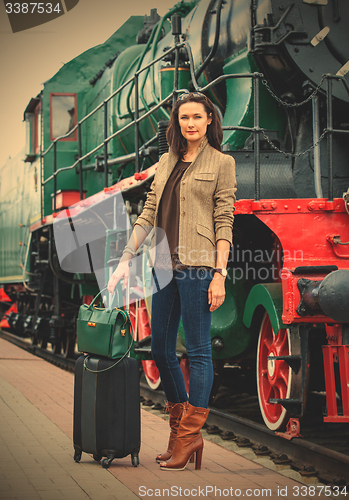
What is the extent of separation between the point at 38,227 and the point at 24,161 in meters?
2.52

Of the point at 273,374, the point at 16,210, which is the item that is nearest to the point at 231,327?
the point at 273,374

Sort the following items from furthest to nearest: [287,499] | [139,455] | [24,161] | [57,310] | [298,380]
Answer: [24,161] → [57,310] → [298,380] → [139,455] → [287,499]

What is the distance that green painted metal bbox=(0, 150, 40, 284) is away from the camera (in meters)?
11.8

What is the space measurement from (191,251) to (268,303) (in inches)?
51.4

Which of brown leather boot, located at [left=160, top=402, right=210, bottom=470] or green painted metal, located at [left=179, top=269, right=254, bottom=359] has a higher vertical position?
green painted metal, located at [left=179, top=269, right=254, bottom=359]

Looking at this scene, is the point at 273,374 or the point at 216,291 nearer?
the point at 216,291

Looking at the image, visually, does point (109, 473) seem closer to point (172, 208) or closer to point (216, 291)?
point (216, 291)

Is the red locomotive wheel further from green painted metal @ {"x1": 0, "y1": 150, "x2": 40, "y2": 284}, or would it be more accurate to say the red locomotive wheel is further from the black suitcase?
green painted metal @ {"x1": 0, "y1": 150, "x2": 40, "y2": 284}

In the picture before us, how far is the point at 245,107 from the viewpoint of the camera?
503 centimetres

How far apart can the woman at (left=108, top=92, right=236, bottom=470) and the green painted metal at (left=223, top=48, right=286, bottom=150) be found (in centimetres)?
152

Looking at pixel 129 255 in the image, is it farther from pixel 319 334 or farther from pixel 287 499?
pixel 319 334

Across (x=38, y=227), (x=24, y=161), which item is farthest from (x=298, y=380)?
(x=24, y=161)

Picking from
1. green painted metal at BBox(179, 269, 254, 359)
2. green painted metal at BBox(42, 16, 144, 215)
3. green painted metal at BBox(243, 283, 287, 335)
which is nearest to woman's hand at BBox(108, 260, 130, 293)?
green painted metal at BBox(243, 283, 287, 335)

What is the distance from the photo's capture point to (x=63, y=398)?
244 inches
